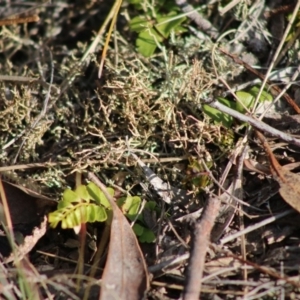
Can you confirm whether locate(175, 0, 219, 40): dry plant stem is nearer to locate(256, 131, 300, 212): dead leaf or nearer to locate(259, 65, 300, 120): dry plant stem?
locate(259, 65, 300, 120): dry plant stem

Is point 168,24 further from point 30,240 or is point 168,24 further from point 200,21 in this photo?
point 30,240

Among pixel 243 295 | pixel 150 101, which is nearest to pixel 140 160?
pixel 150 101

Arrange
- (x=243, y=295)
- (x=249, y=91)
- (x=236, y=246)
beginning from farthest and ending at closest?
(x=249, y=91)
(x=236, y=246)
(x=243, y=295)

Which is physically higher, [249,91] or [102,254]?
[249,91]

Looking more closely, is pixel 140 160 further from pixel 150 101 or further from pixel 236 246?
pixel 236 246

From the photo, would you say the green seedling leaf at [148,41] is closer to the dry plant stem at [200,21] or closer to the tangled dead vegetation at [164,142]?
the tangled dead vegetation at [164,142]
